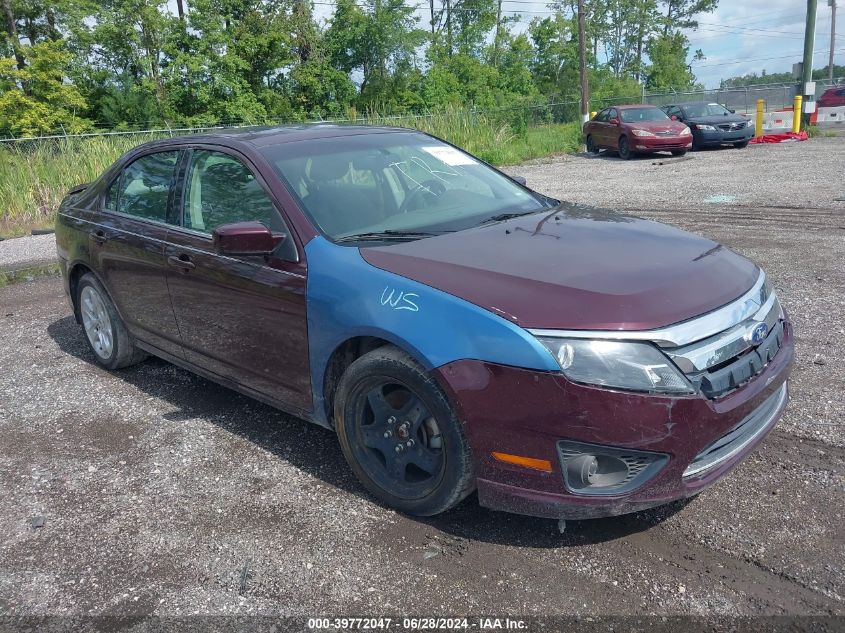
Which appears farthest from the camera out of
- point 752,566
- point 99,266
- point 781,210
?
point 781,210

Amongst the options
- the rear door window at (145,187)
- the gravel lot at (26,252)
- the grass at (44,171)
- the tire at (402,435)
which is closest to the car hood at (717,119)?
the grass at (44,171)

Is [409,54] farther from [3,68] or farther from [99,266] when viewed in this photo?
[99,266]

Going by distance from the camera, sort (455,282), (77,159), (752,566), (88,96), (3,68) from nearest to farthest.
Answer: (752,566) < (455,282) < (77,159) < (3,68) < (88,96)

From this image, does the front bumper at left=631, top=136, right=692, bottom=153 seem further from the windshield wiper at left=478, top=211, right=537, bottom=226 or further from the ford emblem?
the ford emblem

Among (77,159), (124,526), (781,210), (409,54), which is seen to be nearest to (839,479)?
(124,526)

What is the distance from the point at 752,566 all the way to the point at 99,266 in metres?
4.36

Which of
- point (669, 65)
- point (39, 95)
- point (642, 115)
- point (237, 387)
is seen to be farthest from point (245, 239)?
point (669, 65)

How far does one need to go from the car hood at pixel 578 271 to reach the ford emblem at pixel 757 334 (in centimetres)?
16

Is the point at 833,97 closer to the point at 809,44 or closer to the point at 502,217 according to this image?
the point at 809,44

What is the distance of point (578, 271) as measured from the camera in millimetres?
2969

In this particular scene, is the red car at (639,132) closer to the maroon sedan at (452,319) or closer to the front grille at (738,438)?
the maroon sedan at (452,319)

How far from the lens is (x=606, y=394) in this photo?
8.41 feet

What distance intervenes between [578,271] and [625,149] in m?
19.5

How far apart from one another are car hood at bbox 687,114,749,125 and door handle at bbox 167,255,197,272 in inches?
808
